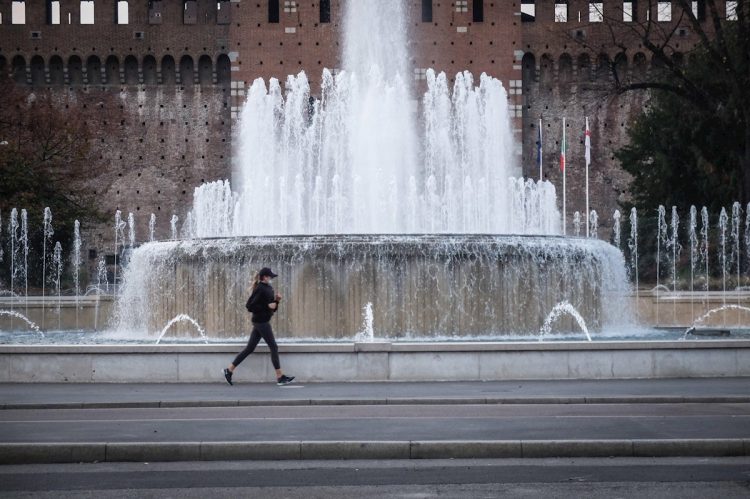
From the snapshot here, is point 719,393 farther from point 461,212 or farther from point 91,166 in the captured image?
point 91,166

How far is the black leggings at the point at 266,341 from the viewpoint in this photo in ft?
37.5

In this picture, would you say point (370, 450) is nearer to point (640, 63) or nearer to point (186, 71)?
point (640, 63)

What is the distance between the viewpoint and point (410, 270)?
50.2ft

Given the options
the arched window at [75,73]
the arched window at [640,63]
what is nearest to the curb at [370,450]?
the arched window at [640,63]

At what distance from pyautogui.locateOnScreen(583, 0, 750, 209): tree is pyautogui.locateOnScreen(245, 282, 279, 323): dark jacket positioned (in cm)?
1586

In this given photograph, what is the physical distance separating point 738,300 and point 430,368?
34.5 feet

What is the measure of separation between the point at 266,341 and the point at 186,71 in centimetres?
3394

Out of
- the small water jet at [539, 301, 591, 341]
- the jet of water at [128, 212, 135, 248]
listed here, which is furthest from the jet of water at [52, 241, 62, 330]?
the small water jet at [539, 301, 591, 341]

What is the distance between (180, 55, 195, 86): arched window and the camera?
145 feet

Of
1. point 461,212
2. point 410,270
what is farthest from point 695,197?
point 410,270

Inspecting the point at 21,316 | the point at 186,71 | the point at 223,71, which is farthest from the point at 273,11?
the point at 21,316

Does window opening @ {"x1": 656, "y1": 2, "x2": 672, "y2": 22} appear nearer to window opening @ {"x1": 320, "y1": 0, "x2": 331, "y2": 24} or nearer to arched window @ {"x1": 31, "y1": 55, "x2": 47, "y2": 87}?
window opening @ {"x1": 320, "y1": 0, "x2": 331, "y2": 24}

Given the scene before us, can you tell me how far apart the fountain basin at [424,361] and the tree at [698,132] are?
14.7 m

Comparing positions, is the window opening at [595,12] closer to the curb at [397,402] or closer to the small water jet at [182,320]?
the small water jet at [182,320]
